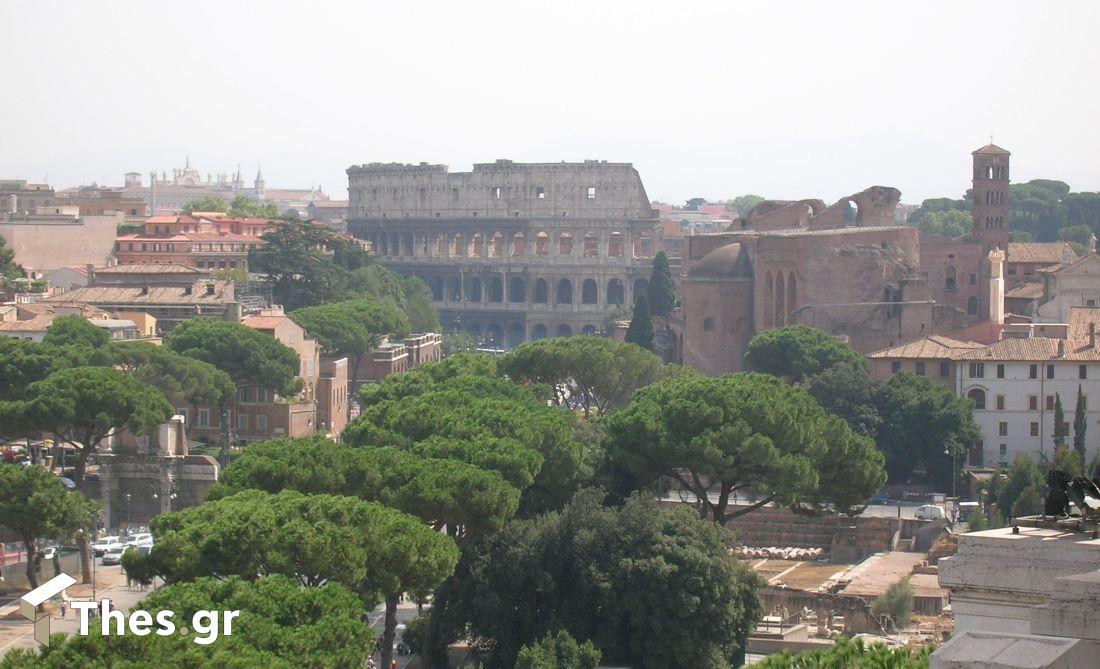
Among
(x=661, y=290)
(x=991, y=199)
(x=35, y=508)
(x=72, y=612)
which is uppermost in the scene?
(x=991, y=199)

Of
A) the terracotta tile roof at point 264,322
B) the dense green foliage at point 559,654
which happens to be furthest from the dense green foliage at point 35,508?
the terracotta tile roof at point 264,322

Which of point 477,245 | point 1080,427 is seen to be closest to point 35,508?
point 1080,427

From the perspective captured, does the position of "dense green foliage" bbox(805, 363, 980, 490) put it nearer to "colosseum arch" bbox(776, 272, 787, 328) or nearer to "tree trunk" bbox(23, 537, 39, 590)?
"colosseum arch" bbox(776, 272, 787, 328)

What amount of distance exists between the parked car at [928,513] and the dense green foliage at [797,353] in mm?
10337

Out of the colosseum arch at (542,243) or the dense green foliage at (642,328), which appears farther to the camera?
the colosseum arch at (542,243)

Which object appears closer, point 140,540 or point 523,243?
point 140,540

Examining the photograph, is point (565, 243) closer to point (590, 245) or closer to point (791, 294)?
point (590, 245)

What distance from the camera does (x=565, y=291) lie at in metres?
114

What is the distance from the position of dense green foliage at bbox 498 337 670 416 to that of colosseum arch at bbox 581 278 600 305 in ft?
202

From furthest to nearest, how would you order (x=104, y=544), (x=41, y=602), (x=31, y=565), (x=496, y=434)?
(x=104, y=544)
(x=496, y=434)
(x=31, y=565)
(x=41, y=602)

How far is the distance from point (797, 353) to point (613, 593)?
27.5 m

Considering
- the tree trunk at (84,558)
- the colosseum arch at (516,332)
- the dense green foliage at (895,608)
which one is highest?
the tree trunk at (84,558)

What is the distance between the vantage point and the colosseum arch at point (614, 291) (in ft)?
366

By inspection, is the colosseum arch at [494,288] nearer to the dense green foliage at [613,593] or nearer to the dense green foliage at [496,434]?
the dense green foliage at [496,434]
